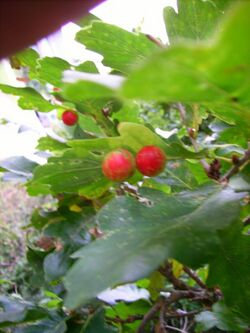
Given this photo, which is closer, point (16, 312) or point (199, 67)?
point (199, 67)

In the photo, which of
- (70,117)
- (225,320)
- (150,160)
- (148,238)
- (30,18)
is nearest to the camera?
(30,18)

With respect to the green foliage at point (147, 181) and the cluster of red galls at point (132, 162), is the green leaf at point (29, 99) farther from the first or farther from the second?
the cluster of red galls at point (132, 162)

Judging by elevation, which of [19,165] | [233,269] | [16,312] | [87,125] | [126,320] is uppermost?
[87,125]

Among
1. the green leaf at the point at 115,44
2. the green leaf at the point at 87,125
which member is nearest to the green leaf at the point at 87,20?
the green leaf at the point at 115,44

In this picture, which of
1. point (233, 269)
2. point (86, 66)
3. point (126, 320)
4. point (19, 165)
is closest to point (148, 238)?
point (233, 269)

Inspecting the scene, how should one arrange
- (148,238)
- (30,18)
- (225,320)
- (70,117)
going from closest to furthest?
1. (30,18)
2. (148,238)
3. (225,320)
4. (70,117)

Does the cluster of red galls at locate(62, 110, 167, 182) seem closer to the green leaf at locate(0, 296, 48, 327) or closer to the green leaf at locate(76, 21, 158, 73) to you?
the green leaf at locate(76, 21, 158, 73)

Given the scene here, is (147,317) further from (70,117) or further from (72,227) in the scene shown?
(70,117)
